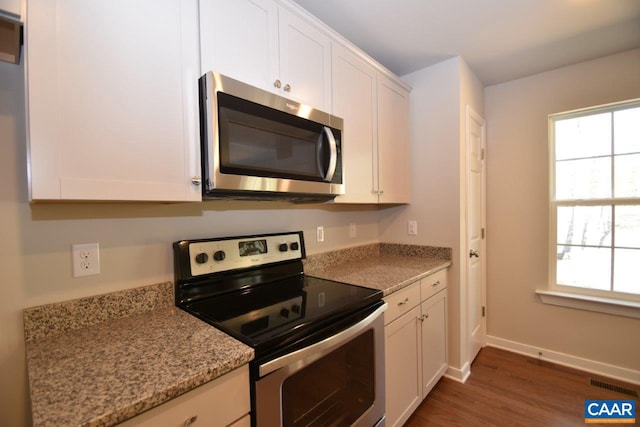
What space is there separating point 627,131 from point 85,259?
342 centimetres

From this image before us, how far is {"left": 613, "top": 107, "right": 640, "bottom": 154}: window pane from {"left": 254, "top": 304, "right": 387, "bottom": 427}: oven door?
7.55 ft

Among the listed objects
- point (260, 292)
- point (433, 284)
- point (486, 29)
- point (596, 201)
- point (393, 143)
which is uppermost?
point (486, 29)

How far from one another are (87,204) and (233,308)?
68 cm

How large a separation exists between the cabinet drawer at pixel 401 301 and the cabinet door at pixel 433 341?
0.51 ft

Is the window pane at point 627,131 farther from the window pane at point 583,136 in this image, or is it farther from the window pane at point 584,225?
the window pane at point 584,225

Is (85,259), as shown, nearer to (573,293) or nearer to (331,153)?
(331,153)

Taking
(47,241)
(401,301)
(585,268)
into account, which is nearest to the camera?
(47,241)

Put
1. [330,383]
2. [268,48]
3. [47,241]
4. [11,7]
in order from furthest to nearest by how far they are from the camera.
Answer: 1. [268,48]
2. [330,383]
3. [47,241]
4. [11,7]

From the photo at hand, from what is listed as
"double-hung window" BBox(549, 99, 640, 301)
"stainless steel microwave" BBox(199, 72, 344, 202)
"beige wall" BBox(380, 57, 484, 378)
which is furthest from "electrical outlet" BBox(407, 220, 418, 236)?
"double-hung window" BBox(549, 99, 640, 301)

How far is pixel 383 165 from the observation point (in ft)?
6.64

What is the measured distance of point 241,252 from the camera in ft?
4.71

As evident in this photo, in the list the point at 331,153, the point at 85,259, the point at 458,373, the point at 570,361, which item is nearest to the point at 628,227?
the point at 570,361

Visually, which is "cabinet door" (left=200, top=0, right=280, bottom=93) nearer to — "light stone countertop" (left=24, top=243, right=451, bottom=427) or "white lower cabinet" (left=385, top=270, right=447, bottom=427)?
"light stone countertop" (left=24, top=243, right=451, bottom=427)

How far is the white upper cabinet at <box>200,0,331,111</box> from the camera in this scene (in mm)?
1084
